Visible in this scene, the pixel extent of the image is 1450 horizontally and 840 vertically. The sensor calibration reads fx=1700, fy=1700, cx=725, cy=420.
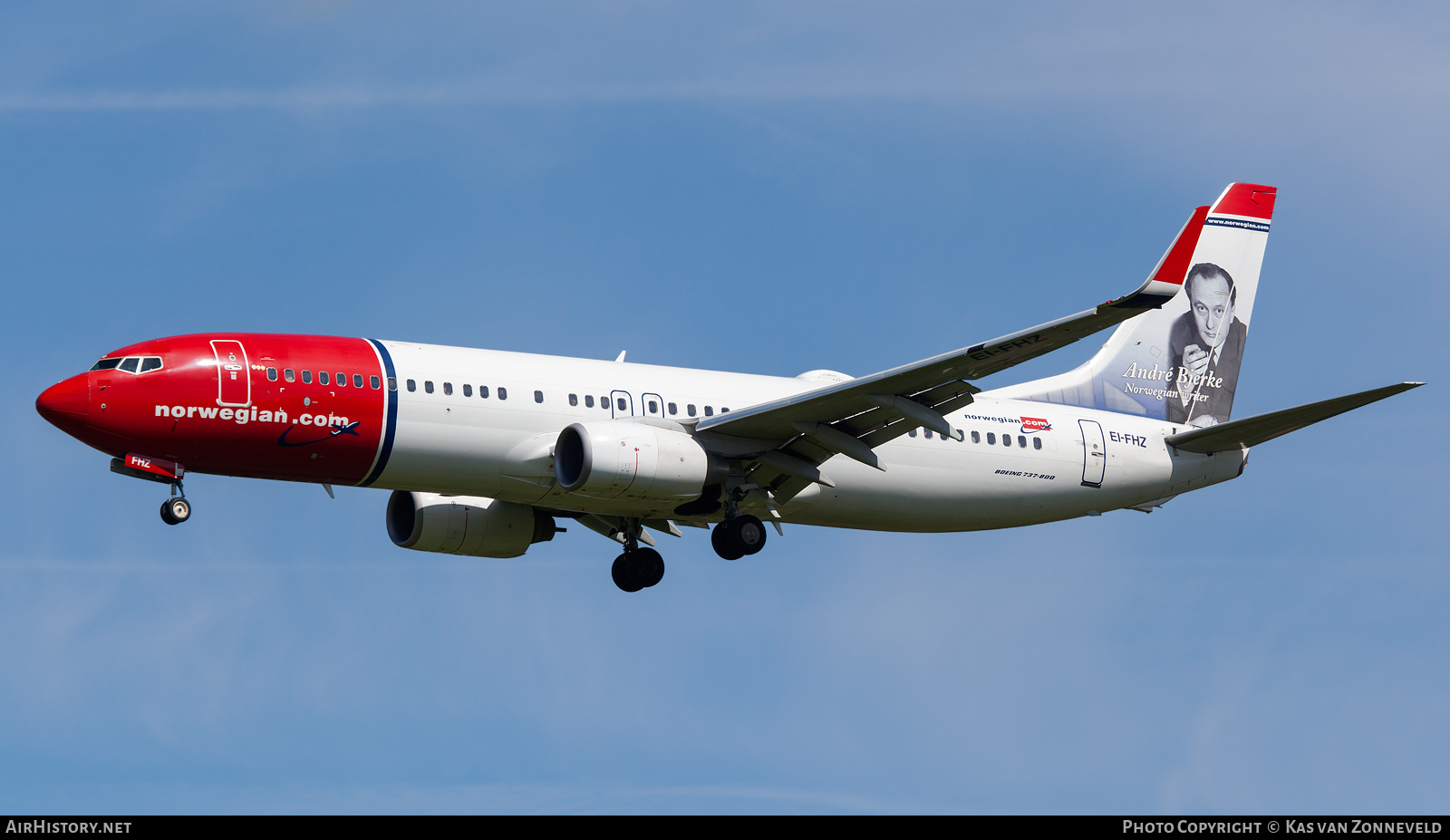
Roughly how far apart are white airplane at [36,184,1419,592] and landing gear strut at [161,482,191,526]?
0.04 m

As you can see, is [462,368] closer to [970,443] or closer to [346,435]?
[346,435]

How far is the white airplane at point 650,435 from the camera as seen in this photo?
32.9 metres

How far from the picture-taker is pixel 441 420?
34000 mm

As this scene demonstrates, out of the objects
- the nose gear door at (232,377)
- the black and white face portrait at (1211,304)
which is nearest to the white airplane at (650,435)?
the nose gear door at (232,377)

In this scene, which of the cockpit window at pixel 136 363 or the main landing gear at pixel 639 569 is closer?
the cockpit window at pixel 136 363

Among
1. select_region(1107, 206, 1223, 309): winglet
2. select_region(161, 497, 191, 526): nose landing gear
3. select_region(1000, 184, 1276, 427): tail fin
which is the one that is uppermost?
select_region(1000, 184, 1276, 427): tail fin

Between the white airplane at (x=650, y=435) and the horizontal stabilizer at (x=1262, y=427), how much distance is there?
7 cm

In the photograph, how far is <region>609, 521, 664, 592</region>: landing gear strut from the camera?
40062mm

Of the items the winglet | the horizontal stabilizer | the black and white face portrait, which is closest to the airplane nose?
the winglet

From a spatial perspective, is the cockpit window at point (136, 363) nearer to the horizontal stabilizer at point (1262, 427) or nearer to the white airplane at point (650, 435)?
the white airplane at point (650, 435)

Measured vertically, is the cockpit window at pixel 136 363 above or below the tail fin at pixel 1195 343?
below

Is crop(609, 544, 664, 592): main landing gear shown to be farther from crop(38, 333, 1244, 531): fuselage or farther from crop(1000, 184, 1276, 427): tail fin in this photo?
crop(1000, 184, 1276, 427): tail fin
